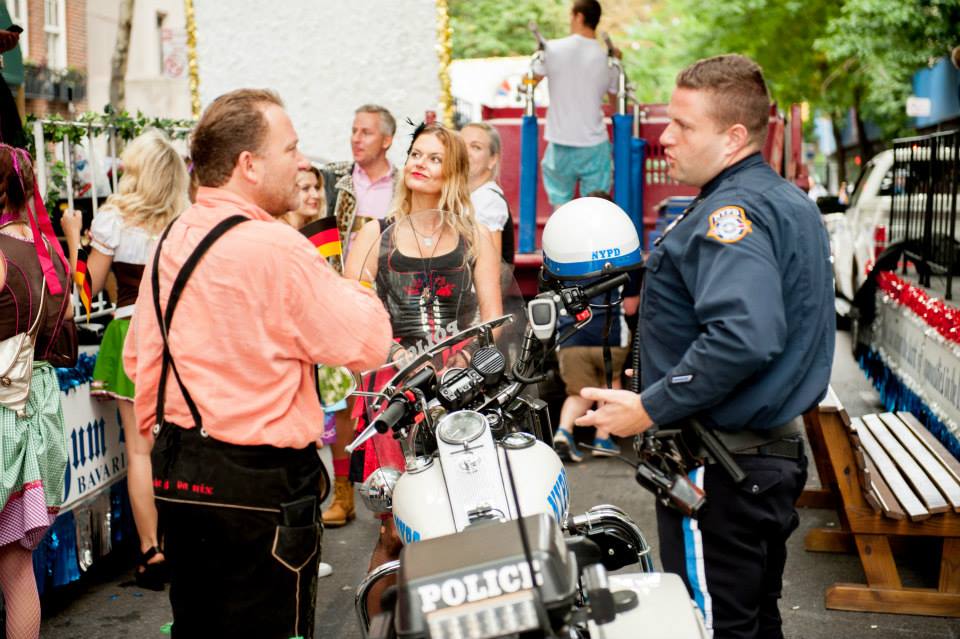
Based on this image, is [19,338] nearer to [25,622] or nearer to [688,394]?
[25,622]

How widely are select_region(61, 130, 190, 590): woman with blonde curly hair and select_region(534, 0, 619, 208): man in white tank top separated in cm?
408

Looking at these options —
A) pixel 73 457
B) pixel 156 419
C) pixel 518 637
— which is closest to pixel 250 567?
pixel 156 419

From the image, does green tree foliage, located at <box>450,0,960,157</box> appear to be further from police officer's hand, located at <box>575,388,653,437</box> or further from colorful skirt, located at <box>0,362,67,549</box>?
police officer's hand, located at <box>575,388,653,437</box>

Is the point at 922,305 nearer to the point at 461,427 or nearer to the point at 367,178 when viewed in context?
the point at 367,178

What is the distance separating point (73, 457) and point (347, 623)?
1502 millimetres

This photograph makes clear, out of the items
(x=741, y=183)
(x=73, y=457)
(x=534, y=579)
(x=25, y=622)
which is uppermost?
(x=741, y=183)

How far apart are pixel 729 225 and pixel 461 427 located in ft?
2.89

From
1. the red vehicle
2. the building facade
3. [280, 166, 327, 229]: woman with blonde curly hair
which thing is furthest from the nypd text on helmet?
the building facade

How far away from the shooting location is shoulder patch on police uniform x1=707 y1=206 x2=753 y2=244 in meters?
2.81

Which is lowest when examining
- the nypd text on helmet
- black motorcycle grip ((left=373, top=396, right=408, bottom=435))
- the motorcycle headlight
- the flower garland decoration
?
the flower garland decoration

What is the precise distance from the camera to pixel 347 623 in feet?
16.0

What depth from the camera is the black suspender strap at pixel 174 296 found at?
2.81 m

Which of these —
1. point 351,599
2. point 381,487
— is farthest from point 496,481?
point 351,599

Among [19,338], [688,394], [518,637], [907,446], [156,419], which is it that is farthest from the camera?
[907,446]
